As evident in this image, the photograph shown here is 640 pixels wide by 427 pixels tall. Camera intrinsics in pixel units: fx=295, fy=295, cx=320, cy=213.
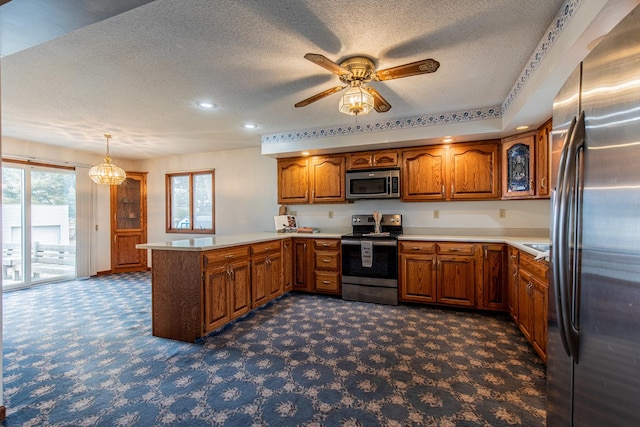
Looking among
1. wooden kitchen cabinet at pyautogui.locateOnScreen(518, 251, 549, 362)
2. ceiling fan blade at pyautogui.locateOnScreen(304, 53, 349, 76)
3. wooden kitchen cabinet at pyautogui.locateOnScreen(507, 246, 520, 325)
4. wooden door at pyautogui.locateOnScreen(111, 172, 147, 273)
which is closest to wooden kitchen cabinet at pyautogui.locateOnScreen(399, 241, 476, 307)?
wooden kitchen cabinet at pyautogui.locateOnScreen(507, 246, 520, 325)

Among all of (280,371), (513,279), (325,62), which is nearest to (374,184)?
(513,279)

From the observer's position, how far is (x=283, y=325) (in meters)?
3.06

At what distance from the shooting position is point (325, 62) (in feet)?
6.04

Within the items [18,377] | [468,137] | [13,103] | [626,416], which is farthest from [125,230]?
[626,416]

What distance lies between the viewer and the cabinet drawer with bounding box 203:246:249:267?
2.73 m

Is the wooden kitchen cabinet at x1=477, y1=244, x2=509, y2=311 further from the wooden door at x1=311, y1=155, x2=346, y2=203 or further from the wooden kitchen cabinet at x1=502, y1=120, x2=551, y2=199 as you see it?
the wooden door at x1=311, y1=155, x2=346, y2=203

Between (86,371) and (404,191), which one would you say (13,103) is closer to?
(86,371)

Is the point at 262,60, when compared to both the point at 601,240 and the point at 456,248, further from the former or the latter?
the point at 456,248

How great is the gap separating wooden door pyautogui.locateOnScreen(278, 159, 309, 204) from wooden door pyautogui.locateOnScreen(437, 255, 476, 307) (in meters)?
2.14

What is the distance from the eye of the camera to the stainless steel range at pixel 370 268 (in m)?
3.69

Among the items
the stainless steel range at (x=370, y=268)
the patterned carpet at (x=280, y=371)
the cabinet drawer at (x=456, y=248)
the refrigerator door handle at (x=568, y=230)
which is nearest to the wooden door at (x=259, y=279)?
the patterned carpet at (x=280, y=371)

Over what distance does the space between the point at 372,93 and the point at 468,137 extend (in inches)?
70.4

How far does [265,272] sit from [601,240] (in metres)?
3.23

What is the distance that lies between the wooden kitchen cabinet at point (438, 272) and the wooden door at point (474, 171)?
27.9 inches
